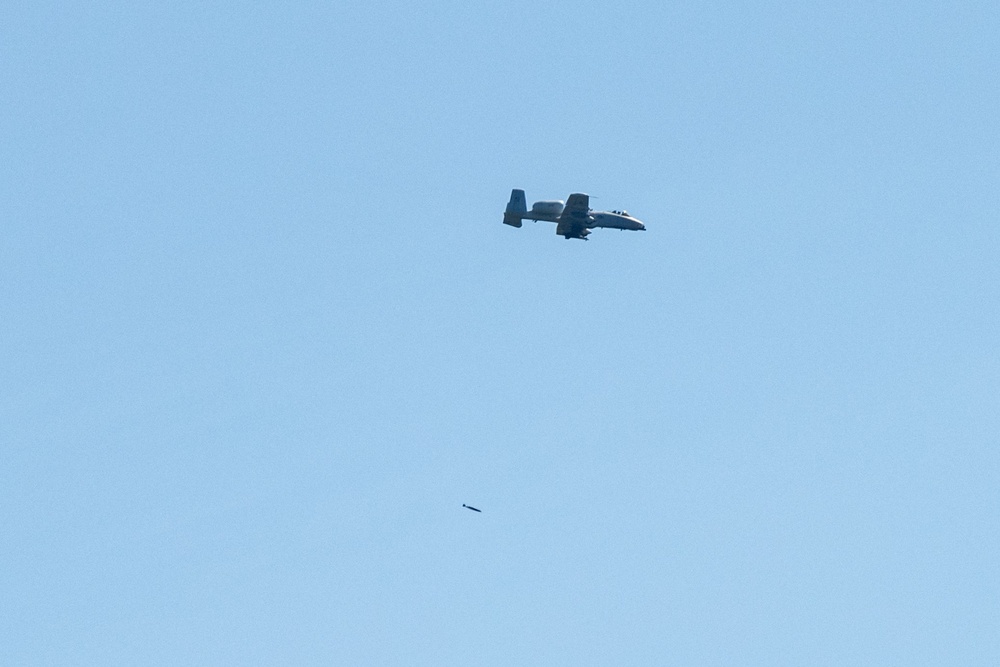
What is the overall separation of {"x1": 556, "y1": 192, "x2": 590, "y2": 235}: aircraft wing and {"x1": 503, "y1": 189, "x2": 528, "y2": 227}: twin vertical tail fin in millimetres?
5375

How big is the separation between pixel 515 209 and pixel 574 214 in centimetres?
773

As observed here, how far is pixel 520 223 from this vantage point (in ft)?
650

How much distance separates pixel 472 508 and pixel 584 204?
4510 centimetres

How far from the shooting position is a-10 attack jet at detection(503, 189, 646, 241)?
632ft

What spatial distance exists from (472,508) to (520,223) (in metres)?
47.8

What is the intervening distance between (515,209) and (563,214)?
6693mm

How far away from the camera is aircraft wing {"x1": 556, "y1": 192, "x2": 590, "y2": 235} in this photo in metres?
191

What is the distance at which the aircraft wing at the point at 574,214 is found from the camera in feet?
627

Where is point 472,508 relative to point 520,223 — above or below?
below

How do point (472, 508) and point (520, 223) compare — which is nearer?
point (472, 508)

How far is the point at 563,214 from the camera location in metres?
194

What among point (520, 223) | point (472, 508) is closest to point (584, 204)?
point (520, 223)

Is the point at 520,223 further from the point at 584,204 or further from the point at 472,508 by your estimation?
the point at 472,508

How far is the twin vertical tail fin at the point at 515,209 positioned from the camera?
649ft
